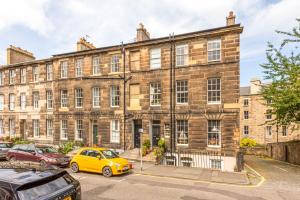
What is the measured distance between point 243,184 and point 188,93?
329 inches

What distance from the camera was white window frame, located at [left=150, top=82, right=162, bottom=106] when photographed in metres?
18.3

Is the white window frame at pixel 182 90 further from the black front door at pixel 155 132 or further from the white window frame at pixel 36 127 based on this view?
the white window frame at pixel 36 127

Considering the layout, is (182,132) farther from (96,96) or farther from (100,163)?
(96,96)

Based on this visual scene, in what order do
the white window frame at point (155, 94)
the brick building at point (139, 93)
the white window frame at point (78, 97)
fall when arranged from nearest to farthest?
the brick building at point (139, 93) < the white window frame at point (155, 94) < the white window frame at point (78, 97)

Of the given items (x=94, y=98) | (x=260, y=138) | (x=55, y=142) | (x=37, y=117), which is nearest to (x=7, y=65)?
(x=37, y=117)

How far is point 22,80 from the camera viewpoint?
25.8 meters

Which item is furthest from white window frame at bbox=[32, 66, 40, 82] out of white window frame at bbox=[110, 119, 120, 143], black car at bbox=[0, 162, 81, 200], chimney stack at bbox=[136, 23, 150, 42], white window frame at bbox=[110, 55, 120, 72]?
black car at bbox=[0, 162, 81, 200]

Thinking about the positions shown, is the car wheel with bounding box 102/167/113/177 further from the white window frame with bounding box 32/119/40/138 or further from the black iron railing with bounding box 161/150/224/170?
the white window frame with bounding box 32/119/40/138

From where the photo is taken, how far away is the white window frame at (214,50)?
1658 centimetres

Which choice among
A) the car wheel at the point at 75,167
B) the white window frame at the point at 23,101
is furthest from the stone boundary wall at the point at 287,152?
the white window frame at the point at 23,101

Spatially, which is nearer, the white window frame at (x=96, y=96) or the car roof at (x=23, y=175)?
the car roof at (x=23, y=175)

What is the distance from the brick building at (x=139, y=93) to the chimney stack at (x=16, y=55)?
271 centimetres

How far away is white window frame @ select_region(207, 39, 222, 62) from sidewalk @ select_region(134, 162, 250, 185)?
28.8 feet

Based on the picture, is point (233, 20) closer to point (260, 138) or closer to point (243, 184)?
point (243, 184)
